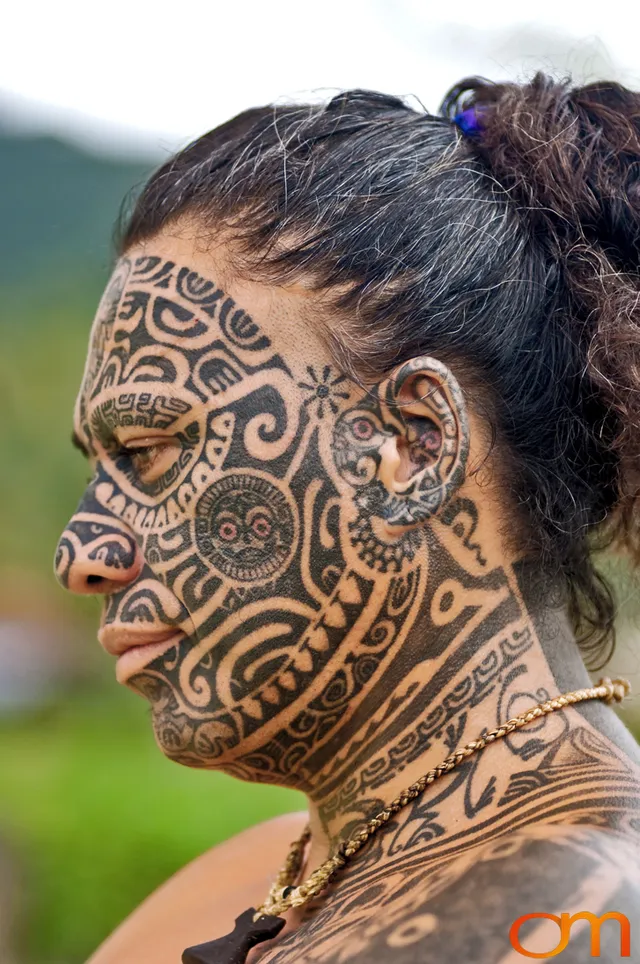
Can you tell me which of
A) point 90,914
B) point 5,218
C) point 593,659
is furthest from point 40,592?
point 593,659

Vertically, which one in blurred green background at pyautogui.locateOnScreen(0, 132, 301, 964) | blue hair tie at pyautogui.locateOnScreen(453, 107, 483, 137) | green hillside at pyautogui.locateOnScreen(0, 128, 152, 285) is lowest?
blurred green background at pyautogui.locateOnScreen(0, 132, 301, 964)

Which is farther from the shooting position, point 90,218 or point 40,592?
point 40,592

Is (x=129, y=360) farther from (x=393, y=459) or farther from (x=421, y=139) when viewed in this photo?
(x=421, y=139)

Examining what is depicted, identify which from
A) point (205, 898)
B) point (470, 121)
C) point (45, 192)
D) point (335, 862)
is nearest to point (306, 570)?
point (335, 862)

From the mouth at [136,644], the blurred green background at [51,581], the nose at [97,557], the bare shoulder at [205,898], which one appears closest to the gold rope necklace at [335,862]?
the bare shoulder at [205,898]

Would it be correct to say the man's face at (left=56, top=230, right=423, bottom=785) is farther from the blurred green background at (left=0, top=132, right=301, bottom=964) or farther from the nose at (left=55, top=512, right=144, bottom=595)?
the blurred green background at (left=0, top=132, right=301, bottom=964)

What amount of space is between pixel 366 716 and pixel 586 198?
40.5 inches

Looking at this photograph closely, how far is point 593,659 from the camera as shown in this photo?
7.56ft

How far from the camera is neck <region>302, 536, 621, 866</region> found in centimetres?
162

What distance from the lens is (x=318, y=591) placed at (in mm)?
1722

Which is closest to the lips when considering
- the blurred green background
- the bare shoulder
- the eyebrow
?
the eyebrow

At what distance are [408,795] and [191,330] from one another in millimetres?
894

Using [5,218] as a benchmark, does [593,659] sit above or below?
below

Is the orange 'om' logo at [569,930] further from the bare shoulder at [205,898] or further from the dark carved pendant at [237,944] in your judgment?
the bare shoulder at [205,898]
